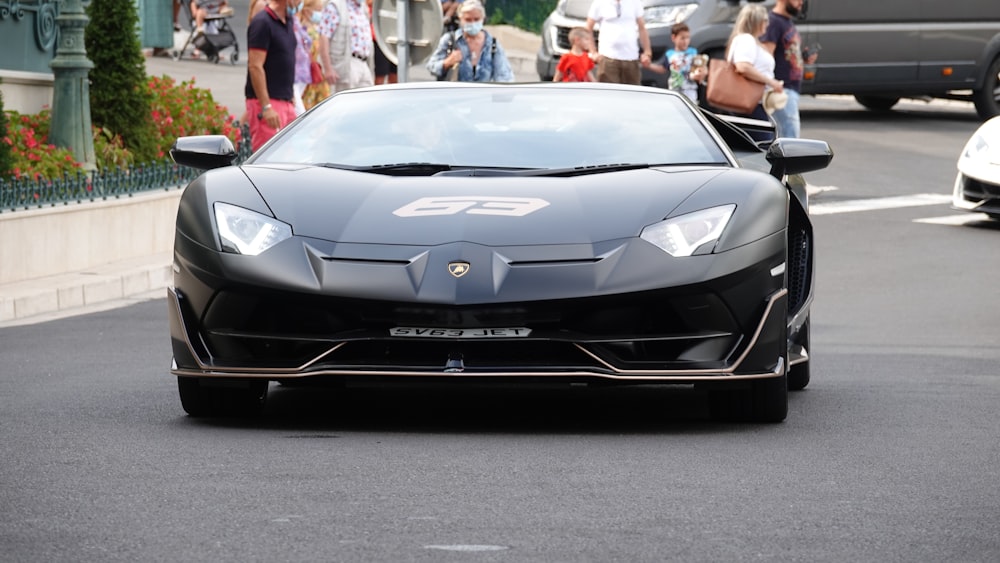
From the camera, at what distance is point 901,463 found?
6.13 metres

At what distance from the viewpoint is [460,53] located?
17.6 m

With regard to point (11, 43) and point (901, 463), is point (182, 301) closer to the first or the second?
point (901, 463)

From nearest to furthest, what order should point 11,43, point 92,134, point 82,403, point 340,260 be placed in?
point 340,260 < point 82,403 < point 92,134 < point 11,43

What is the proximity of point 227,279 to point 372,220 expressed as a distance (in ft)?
1.73

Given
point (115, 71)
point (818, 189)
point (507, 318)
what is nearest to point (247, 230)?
point (507, 318)

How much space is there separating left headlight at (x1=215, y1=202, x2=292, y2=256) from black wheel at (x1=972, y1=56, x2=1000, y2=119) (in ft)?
66.1

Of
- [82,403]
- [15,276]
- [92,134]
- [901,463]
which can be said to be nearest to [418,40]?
[92,134]

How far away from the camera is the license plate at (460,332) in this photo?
6402 mm

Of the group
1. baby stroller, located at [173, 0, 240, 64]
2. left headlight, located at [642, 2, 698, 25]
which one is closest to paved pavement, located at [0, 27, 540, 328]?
left headlight, located at [642, 2, 698, 25]

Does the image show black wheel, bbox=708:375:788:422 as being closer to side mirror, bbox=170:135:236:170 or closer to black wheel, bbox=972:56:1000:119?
side mirror, bbox=170:135:236:170

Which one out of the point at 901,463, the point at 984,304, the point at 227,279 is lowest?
the point at 984,304

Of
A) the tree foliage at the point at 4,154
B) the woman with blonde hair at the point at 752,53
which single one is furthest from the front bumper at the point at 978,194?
the tree foliage at the point at 4,154

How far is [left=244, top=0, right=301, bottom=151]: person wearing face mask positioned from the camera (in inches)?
561

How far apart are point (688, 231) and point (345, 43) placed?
1214cm
